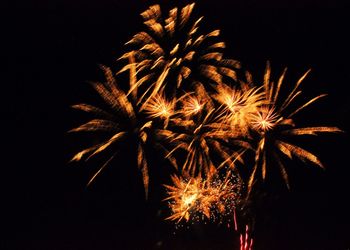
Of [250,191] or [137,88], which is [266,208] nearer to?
[250,191]

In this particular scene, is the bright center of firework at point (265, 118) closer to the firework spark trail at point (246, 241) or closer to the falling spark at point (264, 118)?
the falling spark at point (264, 118)

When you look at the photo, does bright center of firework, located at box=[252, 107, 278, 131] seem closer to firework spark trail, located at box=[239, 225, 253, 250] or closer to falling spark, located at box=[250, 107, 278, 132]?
falling spark, located at box=[250, 107, 278, 132]

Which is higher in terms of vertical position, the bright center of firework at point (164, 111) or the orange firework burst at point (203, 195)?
the bright center of firework at point (164, 111)

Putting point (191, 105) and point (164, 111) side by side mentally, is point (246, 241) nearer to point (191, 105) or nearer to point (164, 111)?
point (191, 105)

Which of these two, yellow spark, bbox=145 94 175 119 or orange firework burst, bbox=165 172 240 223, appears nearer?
yellow spark, bbox=145 94 175 119

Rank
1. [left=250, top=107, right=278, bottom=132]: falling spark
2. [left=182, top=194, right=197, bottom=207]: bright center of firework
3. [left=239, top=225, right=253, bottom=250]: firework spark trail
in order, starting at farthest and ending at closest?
[left=239, top=225, right=253, bottom=250]: firework spark trail < [left=182, top=194, right=197, bottom=207]: bright center of firework < [left=250, top=107, right=278, bottom=132]: falling spark

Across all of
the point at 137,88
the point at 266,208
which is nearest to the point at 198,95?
the point at 137,88

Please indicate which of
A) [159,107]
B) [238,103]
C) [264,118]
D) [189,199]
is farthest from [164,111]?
[189,199]

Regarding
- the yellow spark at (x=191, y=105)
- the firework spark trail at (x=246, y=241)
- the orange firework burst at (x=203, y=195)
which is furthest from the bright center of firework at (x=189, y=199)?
the firework spark trail at (x=246, y=241)

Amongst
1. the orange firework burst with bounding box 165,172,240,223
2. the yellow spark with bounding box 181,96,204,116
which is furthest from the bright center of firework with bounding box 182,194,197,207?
the yellow spark with bounding box 181,96,204,116
